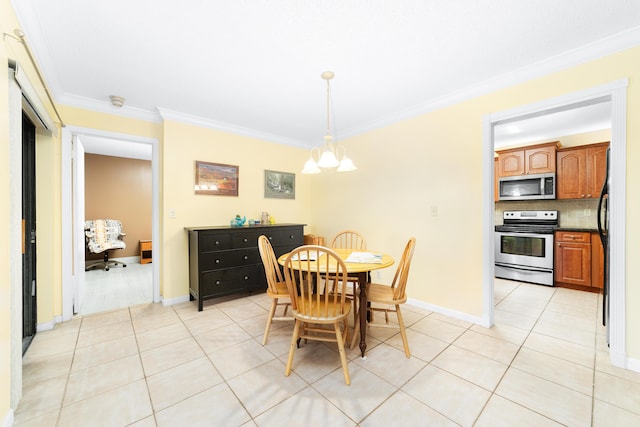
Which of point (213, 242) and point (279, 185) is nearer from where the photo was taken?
point (213, 242)

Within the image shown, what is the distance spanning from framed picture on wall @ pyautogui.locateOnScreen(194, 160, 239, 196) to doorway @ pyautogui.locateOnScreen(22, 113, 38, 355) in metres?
1.43

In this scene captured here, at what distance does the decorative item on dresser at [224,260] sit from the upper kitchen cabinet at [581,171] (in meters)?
4.39

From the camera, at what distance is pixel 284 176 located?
4.26 m

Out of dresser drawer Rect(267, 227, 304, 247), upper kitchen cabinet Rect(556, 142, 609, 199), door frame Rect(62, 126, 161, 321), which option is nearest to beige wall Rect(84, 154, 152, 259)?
door frame Rect(62, 126, 161, 321)

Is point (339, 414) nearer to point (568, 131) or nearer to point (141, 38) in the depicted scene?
point (141, 38)

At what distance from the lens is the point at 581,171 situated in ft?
12.6

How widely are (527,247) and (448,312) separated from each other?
2313 mm

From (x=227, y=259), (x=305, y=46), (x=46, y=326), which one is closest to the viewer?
(x=305, y=46)

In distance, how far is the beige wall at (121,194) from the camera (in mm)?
5352

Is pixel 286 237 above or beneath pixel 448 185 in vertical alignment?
beneath

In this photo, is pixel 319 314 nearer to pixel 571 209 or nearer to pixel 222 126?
pixel 222 126

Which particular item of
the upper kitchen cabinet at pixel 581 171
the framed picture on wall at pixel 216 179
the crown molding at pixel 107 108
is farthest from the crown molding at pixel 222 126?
the upper kitchen cabinet at pixel 581 171

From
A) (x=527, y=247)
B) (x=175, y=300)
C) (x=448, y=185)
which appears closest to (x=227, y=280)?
(x=175, y=300)

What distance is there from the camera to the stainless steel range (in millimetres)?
3871
